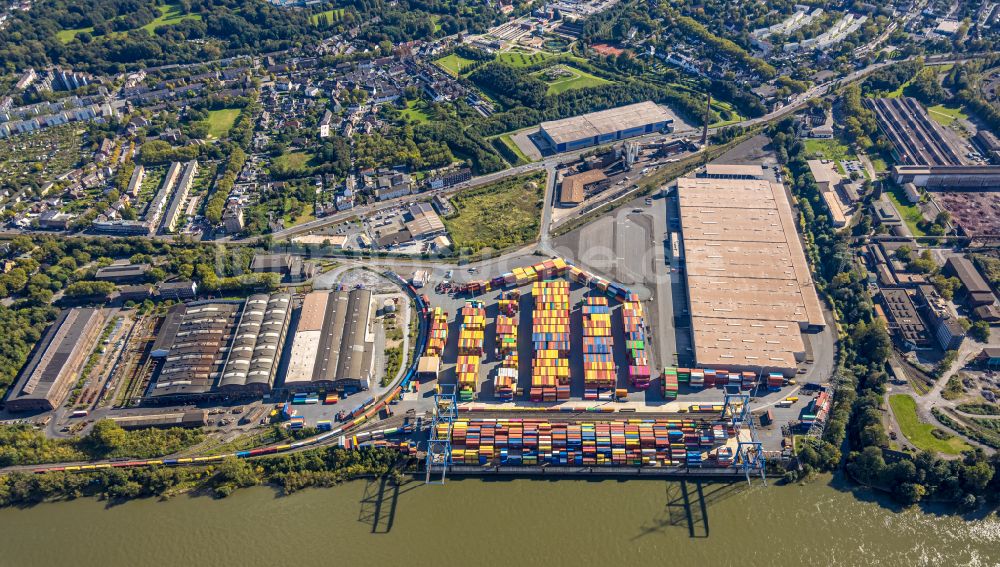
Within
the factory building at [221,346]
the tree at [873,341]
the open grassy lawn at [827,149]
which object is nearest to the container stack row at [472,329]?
the factory building at [221,346]

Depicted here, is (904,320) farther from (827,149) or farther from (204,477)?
(204,477)

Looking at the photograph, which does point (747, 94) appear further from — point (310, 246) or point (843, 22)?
point (310, 246)

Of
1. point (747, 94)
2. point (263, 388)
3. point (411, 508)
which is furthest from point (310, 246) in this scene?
point (747, 94)

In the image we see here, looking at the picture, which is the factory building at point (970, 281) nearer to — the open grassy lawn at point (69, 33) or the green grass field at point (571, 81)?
the green grass field at point (571, 81)

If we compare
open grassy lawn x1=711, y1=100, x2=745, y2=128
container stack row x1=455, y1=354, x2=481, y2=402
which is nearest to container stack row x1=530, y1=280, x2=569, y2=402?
container stack row x1=455, y1=354, x2=481, y2=402

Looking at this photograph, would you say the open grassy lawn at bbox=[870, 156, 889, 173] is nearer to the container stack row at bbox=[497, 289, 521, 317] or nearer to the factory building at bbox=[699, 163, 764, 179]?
the factory building at bbox=[699, 163, 764, 179]

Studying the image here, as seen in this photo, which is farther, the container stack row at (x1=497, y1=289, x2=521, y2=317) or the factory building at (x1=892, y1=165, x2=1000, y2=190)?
the factory building at (x1=892, y1=165, x2=1000, y2=190)

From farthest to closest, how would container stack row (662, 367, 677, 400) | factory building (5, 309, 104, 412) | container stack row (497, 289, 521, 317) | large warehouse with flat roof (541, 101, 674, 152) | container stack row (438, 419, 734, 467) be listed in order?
1. large warehouse with flat roof (541, 101, 674, 152)
2. container stack row (497, 289, 521, 317)
3. factory building (5, 309, 104, 412)
4. container stack row (662, 367, 677, 400)
5. container stack row (438, 419, 734, 467)
